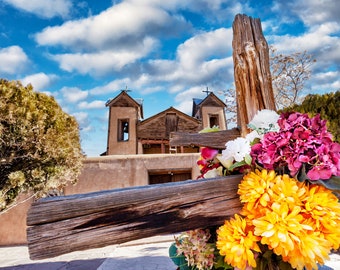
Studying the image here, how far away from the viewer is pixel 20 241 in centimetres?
909

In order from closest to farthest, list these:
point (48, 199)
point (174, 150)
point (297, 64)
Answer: point (48, 199)
point (297, 64)
point (174, 150)

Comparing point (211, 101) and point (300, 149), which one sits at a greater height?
point (211, 101)

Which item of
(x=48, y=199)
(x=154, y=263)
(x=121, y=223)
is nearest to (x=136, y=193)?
(x=121, y=223)

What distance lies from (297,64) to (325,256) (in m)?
→ 15.5

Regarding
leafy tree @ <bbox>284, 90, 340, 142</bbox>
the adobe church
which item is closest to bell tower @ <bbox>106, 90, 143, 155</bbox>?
the adobe church

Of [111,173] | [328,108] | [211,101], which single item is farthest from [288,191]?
[211,101]

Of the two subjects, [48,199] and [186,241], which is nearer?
[48,199]

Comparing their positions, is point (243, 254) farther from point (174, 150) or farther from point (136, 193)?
point (174, 150)

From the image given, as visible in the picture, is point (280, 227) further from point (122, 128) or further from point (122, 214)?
point (122, 128)

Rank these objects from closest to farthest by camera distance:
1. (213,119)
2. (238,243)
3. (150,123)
→ (238,243) → (150,123) → (213,119)

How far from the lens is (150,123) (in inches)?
696

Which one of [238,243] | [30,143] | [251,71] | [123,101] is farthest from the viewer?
[123,101]

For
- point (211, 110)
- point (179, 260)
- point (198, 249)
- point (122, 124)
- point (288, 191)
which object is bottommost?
point (179, 260)

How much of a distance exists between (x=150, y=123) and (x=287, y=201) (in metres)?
16.7
